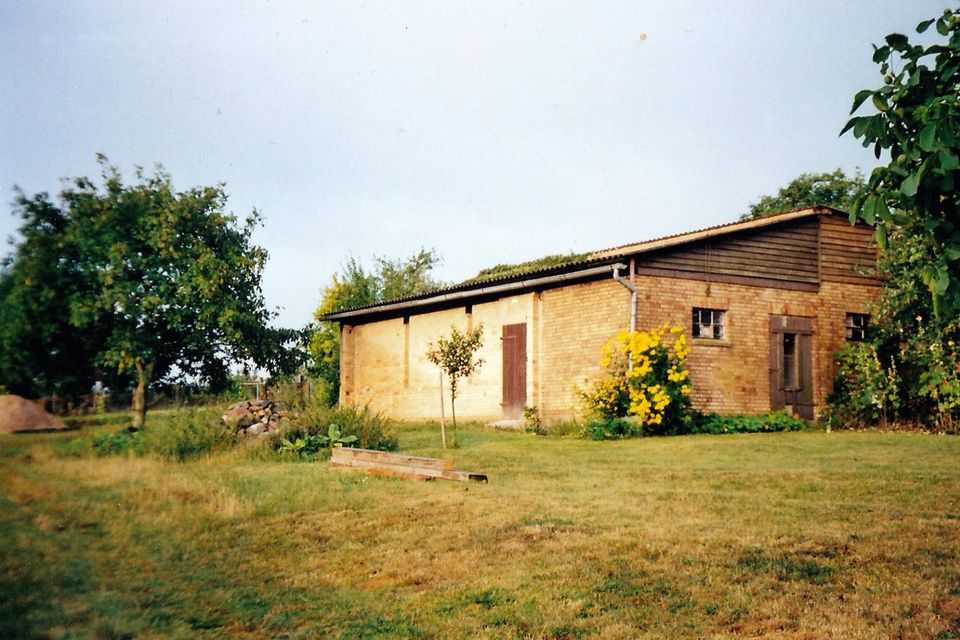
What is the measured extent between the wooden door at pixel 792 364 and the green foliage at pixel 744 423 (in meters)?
0.86

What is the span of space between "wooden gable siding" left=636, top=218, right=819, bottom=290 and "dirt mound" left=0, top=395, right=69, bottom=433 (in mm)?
15965

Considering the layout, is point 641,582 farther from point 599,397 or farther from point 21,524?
point 599,397

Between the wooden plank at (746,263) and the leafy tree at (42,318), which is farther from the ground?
the wooden plank at (746,263)

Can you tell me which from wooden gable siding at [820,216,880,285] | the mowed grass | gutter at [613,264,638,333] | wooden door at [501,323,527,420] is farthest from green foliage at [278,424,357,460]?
wooden gable siding at [820,216,880,285]

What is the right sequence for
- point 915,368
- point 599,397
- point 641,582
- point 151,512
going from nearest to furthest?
1. point 151,512
2. point 641,582
3. point 599,397
4. point 915,368

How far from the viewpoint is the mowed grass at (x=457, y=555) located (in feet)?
7.30

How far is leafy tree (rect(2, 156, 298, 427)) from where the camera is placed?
2.05m

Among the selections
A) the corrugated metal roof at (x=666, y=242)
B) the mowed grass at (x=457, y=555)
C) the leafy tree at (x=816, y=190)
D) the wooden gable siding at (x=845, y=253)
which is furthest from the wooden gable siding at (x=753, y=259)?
the leafy tree at (x=816, y=190)

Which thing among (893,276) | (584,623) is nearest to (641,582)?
(584,623)

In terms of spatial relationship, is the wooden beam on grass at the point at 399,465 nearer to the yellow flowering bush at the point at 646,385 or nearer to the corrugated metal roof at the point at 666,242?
the yellow flowering bush at the point at 646,385

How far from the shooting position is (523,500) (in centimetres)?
771

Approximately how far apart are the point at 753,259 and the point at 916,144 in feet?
51.6

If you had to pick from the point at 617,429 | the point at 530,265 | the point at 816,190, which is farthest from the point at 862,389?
the point at 816,190

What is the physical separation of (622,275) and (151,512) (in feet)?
49.2
